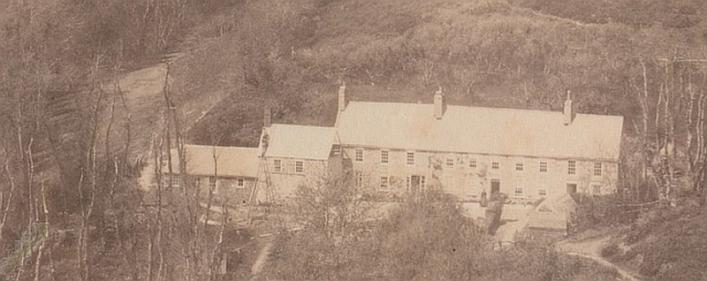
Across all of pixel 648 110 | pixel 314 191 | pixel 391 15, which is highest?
pixel 391 15

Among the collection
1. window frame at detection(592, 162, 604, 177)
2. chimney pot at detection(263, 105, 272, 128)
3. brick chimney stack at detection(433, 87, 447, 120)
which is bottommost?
window frame at detection(592, 162, 604, 177)

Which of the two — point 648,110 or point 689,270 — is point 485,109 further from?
point 689,270

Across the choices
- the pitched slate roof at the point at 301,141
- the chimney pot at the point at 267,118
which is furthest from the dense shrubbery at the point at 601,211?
the chimney pot at the point at 267,118

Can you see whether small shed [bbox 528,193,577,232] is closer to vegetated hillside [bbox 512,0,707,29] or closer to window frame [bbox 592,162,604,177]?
window frame [bbox 592,162,604,177]

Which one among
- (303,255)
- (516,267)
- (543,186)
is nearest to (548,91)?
(543,186)

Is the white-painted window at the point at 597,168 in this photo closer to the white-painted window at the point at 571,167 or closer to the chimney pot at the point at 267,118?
the white-painted window at the point at 571,167

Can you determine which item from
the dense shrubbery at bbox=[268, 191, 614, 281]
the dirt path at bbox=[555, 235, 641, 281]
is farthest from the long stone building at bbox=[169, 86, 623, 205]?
the dirt path at bbox=[555, 235, 641, 281]

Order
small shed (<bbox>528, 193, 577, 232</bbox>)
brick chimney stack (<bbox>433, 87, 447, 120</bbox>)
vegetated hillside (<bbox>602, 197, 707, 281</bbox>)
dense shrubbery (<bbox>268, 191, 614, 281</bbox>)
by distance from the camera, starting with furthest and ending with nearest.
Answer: brick chimney stack (<bbox>433, 87, 447, 120</bbox>), small shed (<bbox>528, 193, 577, 232</bbox>), dense shrubbery (<bbox>268, 191, 614, 281</bbox>), vegetated hillside (<bbox>602, 197, 707, 281</bbox>)

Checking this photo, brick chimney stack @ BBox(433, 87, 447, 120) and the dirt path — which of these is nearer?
the dirt path
